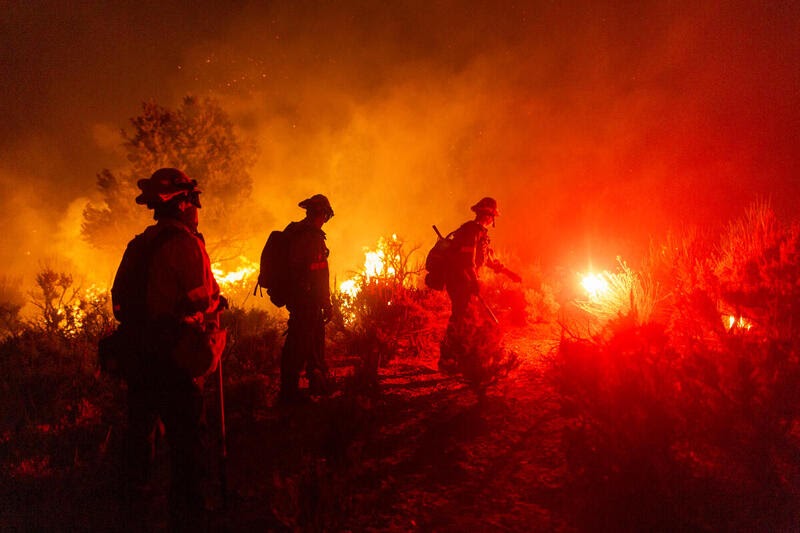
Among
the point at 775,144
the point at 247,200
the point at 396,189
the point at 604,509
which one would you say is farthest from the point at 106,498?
the point at 396,189

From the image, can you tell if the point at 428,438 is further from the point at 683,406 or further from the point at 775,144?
the point at 775,144

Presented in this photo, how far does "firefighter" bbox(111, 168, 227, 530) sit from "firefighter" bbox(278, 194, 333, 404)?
179 centimetres

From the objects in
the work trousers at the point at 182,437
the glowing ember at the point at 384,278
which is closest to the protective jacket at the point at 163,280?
the work trousers at the point at 182,437

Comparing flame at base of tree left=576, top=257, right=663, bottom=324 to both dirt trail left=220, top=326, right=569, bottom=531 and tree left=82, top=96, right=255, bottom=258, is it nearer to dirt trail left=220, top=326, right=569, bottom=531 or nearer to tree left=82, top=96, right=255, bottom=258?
dirt trail left=220, top=326, right=569, bottom=531

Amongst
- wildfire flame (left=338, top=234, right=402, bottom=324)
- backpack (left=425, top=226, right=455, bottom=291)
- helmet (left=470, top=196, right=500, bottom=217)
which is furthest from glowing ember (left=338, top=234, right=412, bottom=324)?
helmet (left=470, top=196, right=500, bottom=217)

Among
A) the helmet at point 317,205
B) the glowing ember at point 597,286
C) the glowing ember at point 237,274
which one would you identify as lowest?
the glowing ember at point 597,286

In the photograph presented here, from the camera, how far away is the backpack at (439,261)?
566 centimetres

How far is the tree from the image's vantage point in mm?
22609

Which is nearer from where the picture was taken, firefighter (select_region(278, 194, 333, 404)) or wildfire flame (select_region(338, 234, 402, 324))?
firefighter (select_region(278, 194, 333, 404))

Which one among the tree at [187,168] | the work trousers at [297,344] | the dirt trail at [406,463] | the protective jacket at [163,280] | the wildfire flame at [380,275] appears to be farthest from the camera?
the tree at [187,168]

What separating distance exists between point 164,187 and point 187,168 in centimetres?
2369

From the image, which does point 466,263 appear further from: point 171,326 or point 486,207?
point 171,326

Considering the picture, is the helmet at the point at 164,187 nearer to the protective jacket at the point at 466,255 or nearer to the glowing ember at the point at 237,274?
the protective jacket at the point at 466,255

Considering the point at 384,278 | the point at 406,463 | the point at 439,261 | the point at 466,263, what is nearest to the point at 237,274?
the point at 384,278
